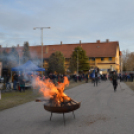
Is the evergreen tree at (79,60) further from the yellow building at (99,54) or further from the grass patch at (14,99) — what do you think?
the grass patch at (14,99)

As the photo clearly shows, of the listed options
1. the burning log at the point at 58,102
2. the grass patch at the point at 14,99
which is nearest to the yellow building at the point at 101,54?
the grass patch at the point at 14,99

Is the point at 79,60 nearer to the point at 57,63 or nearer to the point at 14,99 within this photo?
the point at 57,63

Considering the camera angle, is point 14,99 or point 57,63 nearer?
point 14,99

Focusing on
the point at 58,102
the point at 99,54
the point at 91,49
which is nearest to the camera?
the point at 58,102

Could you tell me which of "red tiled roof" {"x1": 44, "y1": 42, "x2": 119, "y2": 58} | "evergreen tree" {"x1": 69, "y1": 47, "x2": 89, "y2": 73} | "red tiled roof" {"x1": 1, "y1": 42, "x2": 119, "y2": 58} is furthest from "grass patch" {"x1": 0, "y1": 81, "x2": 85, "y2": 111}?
"red tiled roof" {"x1": 44, "y1": 42, "x2": 119, "y2": 58}

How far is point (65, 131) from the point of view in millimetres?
5602

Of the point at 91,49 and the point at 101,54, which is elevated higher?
the point at 91,49

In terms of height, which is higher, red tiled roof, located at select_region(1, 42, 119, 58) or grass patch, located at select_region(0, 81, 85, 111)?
red tiled roof, located at select_region(1, 42, 119, 58)

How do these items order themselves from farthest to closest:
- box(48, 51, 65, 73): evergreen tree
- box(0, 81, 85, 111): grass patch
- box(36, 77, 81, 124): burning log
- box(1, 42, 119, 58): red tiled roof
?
box(1, 42, 119, 58): red tiled roof
box(48, 51, 65, 73): evergreen tree
box(0, 81, 85, 111): grass patch
box(36, 77, 81, 124): burning log

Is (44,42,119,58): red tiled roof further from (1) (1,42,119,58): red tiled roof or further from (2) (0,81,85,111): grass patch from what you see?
(2) (0,81,85,111): grass patch

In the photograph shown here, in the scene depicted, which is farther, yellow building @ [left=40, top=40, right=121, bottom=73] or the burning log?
yellow building @ [left=40, top=40, right=121, bottom=73]

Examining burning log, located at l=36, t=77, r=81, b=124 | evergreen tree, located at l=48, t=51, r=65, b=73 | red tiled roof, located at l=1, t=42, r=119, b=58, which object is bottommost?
burning log, located at l=36, t=77, r=81, b=124

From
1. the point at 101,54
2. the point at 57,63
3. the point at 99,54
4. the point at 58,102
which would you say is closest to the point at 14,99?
the point at 58,102

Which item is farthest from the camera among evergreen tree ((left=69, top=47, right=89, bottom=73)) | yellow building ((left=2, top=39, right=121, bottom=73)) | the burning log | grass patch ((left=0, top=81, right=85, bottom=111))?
yellow building ((left=2, top=39, right=121, bottom=73))
